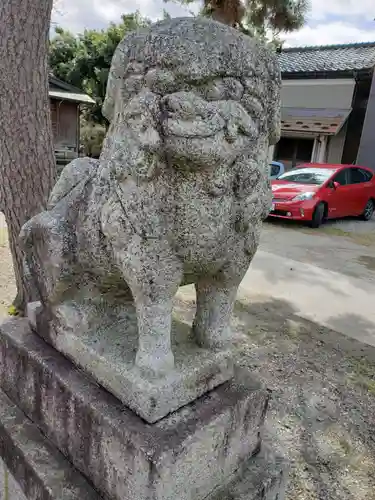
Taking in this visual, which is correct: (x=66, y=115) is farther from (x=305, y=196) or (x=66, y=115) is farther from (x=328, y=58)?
(x=328, y=58)

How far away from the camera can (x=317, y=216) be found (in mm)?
7238

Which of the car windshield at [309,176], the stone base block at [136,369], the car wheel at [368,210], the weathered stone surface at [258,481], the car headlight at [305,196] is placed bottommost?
the car wheel at [368,210]

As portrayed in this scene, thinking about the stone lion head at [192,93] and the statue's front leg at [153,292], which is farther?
the statue's front leg at [153,292]

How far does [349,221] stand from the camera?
8.50 m

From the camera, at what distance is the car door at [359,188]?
8078 millimetres

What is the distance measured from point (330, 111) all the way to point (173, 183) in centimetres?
1227

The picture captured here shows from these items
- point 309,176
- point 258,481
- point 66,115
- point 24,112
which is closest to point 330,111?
point 309,176

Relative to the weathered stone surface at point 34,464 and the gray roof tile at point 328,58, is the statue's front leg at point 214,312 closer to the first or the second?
the weathered stone surface at point 34,464

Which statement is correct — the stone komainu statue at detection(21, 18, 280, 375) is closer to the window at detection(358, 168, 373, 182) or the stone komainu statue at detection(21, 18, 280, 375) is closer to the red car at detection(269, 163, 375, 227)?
the red car at detection(269, 163, 375, 227)

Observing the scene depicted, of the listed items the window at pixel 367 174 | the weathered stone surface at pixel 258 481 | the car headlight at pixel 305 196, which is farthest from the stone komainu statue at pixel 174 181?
the window at pixel 367 174

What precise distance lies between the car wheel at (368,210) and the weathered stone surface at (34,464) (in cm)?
840

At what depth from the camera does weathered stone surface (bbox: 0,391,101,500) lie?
1169 mm

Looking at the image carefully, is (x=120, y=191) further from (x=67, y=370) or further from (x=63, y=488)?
(x=63, y=488)

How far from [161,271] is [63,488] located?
0.69 m
